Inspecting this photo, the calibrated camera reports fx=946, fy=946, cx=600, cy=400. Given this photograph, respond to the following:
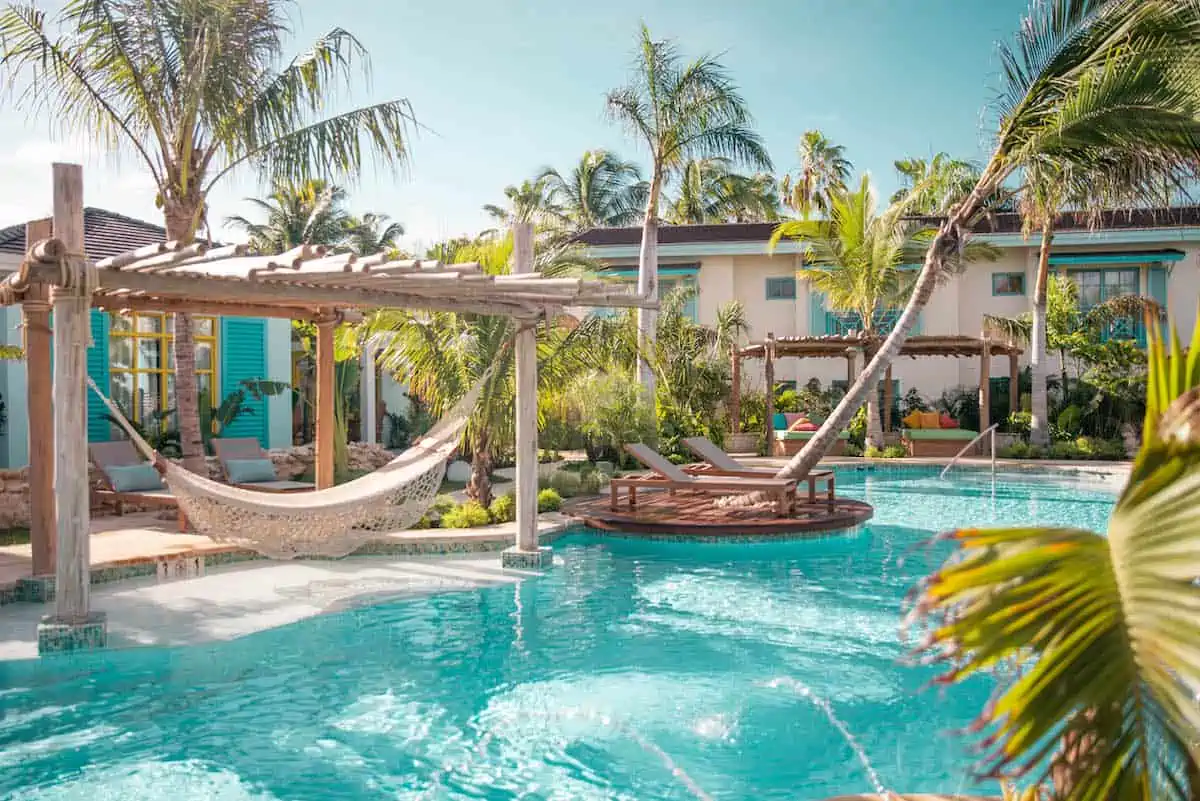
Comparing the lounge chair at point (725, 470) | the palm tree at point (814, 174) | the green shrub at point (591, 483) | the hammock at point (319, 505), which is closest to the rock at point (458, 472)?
the green shrub at point (591, 483)

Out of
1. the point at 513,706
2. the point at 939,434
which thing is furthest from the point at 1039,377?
the point at 513,706

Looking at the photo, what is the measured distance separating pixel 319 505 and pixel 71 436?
182 centimetres

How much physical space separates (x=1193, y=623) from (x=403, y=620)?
20.7 ft

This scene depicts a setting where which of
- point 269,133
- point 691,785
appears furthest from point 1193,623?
point 269,133

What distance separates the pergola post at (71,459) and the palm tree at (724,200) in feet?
81.0

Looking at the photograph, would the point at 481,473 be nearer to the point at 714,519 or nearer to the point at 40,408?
the point at 714,519

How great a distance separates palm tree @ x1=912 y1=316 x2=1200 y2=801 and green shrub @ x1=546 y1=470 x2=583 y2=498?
11.5 metres

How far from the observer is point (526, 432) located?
8.28 meters

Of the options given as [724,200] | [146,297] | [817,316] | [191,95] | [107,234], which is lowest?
[146,297]

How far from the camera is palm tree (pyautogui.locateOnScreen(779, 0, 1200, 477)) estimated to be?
8078mm

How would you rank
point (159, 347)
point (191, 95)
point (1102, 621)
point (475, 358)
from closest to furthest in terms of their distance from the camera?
1. point (1102, 621)
2. point (191, 95)
3. point (475, 358)
4. point (159, 347)

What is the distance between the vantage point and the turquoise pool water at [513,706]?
437 cm

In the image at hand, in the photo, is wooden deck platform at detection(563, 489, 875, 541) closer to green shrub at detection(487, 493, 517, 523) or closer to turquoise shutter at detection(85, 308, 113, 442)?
green shrub at detection(487, 493, 517, 523)

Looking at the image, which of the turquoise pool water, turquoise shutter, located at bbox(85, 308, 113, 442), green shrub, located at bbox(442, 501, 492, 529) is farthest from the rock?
the turquoise pool water
